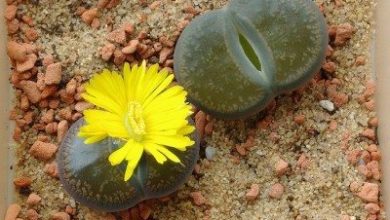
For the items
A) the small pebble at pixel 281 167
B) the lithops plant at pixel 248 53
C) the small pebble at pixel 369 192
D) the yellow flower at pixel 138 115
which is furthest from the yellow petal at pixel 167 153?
the small pebble at pixel 369 192

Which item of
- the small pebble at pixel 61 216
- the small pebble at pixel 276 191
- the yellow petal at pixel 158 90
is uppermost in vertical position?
the yellow petal at pixel 158 90

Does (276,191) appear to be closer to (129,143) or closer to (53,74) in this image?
(129,143)

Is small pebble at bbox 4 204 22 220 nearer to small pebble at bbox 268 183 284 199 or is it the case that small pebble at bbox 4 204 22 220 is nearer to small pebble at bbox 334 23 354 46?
small pebble at bbox 268 183 284 199

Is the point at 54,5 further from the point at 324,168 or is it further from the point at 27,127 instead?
the point at 324,168

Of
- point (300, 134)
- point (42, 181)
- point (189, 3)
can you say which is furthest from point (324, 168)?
point (42, 181)

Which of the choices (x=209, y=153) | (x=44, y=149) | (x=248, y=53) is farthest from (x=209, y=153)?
(x=44, y=149)

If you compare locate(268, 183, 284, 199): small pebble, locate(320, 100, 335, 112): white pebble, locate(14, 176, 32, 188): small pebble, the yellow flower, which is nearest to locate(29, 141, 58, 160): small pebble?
locate(14, 176, 32, 188): small pebble

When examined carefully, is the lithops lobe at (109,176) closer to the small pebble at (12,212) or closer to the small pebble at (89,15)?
the small pebble at (12,212)
